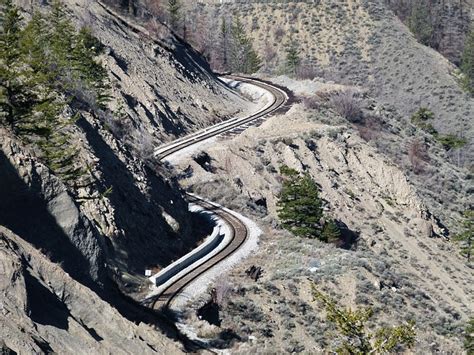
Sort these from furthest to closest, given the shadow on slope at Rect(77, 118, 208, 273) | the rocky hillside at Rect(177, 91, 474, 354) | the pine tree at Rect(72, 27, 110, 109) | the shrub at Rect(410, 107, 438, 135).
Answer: the shrub at Rect(410, 107, 438, 135), the pine tree at Rect(72, 27, 110, 109), the shadow on slope at Rect(77, 118, 208, 273), the rocky hillside at Rect(177, 91, 474, 354)

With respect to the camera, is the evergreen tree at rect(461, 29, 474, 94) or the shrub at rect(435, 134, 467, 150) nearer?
the shrub at rect(435, 134, 467, 150)

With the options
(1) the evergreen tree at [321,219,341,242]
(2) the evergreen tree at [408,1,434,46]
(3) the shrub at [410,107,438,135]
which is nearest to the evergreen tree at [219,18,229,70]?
(3) the shrub at [410,107,438,135]

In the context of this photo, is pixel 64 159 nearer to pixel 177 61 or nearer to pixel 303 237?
→ pixel 303 237

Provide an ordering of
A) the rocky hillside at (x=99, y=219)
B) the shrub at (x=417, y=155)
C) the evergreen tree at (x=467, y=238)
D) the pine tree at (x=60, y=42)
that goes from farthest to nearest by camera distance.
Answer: the shrub at (x=417, y=155), the evergreen tree at (x=467, y=238), the pine tree at (x=60, y=42), the rocky hillside at (x=99, y=219)

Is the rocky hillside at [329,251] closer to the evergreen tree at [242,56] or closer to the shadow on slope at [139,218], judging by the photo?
the shadow on slope at [139,218]

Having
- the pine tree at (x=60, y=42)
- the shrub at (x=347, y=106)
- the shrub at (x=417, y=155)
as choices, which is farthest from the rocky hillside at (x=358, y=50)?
the pine tree at (x=60, y=42)

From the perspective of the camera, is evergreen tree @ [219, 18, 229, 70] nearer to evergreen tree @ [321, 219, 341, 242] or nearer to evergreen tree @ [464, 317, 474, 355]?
evergreen tree @ [321, 219, 341, 242]

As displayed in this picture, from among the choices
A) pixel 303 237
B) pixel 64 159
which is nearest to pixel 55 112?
pixel 64 159
